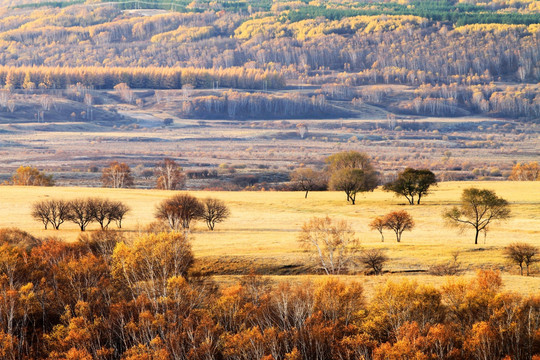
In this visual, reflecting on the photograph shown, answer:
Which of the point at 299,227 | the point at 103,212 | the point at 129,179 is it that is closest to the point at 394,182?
the point at 299,227

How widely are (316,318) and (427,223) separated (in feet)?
116

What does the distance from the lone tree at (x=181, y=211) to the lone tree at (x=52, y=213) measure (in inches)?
357

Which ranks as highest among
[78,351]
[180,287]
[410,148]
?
[410,148]

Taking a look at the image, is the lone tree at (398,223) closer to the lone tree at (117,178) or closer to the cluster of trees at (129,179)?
the cluster of trees at (129,179)

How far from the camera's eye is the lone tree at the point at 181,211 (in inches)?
2800

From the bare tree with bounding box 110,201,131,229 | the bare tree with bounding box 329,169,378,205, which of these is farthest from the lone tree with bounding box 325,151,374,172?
the bare tree with bounding box 110,201,131,229

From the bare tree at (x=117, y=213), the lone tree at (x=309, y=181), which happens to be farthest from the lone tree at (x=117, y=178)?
the bare tree at (x=117, y=213)

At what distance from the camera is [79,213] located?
72625mm

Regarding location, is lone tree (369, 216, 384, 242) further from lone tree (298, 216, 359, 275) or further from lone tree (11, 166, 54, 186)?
lone tree (11, 166, 54, 186)

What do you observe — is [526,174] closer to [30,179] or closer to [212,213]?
[212,213]

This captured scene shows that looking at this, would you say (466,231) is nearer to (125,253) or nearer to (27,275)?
(125,253)

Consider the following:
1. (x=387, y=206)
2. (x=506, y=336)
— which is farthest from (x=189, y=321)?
(x=387, y=206)

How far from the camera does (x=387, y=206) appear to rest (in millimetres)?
86750

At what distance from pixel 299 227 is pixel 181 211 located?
11.6m
